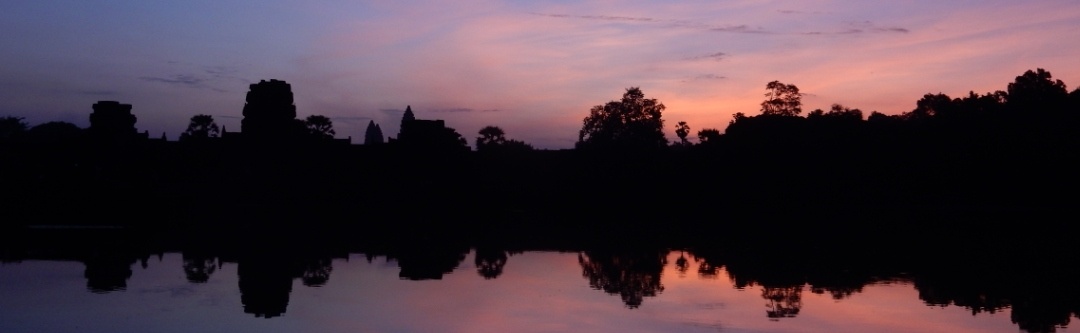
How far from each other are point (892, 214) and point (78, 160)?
135ft

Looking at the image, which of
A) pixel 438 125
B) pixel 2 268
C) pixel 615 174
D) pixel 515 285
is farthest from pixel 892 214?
pixel 2 268

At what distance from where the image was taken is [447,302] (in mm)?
21281

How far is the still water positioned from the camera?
18.4 meters

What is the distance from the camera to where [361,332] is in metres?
17.7

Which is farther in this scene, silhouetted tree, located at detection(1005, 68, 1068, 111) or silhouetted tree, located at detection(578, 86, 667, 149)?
silhouetted tree, located at detection(578, 86, 667, 149)

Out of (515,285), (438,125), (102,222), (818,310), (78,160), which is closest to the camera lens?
(818,310)

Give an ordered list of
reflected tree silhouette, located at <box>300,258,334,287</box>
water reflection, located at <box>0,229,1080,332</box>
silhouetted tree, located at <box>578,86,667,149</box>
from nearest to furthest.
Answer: water reflection, located at <box>0,229,1080,332</box> < reflected tree silhouette, located at <box>300,258,334,287</box> < silhouetted tree, located at <box>578,86,667,149</box>

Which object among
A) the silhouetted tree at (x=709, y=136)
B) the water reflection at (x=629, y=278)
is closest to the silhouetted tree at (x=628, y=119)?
the silhouetted tree at (x=709, y=136)

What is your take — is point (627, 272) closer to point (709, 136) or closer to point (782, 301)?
point (782, 301)

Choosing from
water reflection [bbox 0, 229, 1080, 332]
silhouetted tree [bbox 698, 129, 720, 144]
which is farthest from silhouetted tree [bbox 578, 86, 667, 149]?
water reflection [bbox 0, 229, 1080, 332]

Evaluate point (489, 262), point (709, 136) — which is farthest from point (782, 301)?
point (709, 136)

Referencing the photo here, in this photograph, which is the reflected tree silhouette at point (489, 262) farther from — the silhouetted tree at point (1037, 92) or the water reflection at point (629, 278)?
the silhouetted tree at point (1037, 92)

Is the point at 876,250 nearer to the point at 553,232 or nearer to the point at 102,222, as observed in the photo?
the point at 553,232

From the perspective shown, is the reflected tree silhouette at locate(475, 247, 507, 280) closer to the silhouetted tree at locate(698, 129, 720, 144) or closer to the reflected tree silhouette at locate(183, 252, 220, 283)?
the reflected tree silhouette at locate(183, 252, 220, 283)
